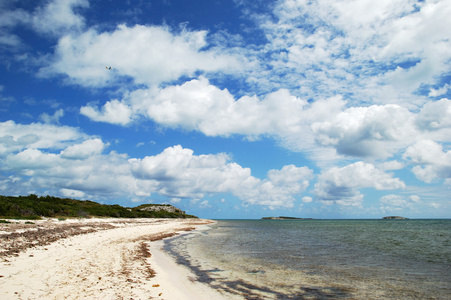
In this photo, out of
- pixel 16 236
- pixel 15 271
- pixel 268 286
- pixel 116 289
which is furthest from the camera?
pixel 16 236

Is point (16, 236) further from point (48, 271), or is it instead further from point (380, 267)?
point (380, 267)

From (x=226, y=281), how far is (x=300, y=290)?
384 centimetres

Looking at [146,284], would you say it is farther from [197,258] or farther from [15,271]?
[197,258]

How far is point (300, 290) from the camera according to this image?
43.1ft

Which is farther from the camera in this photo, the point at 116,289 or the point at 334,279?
the point at 334,279

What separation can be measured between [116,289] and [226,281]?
601 centimetres

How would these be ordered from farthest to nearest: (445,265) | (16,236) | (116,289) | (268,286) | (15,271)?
(445,265), (16,236), (268,286), (15,271), (116,289)

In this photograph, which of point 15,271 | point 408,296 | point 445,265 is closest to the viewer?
point 15,271

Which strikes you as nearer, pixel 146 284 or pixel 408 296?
pixel 146 284

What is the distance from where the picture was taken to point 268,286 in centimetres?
1362

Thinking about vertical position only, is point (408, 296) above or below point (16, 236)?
below

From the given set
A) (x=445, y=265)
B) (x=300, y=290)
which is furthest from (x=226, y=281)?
(x=445, y=265)

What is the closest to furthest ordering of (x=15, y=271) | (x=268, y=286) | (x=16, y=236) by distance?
1. (x=15, y=271)
2. (x=268, y=286)
3. (x=16, y=236)

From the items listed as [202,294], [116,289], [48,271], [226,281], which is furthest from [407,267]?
[48,271]
